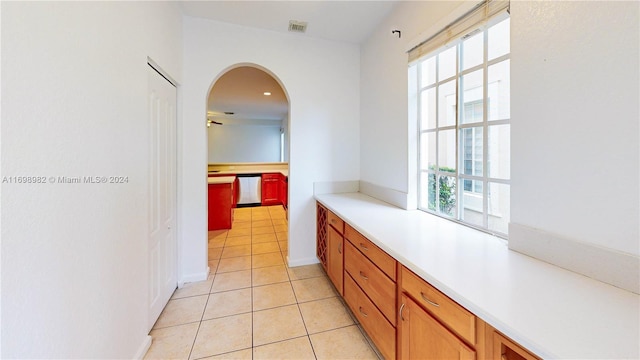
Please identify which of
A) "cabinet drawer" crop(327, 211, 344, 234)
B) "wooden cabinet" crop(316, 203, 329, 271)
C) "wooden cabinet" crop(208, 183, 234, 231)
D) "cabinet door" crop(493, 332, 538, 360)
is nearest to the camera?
"cabinet door" crop(493, 332, 538, 360)

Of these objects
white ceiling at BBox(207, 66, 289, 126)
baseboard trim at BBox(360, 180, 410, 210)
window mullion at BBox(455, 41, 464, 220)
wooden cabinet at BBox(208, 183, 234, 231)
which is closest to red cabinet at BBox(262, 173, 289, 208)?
white ceiling at BBox(207, 66, 289, 126)

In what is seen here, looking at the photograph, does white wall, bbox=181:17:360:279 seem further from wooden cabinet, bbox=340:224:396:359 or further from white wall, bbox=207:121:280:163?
white wall, bbox=207:121:280:163

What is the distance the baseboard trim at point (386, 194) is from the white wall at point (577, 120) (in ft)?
2.99

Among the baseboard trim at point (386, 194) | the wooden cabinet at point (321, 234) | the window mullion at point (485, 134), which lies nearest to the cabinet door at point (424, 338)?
the window mullion at point (485, 134)

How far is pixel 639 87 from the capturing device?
81cm

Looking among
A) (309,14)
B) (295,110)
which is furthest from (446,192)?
(309,14)

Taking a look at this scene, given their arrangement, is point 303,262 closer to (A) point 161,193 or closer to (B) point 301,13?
(A) point 161,193

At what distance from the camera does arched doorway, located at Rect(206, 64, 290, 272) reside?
3539mm

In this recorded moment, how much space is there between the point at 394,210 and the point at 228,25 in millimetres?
2445

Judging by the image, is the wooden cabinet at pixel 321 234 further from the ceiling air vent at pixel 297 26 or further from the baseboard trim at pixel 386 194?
the ceiling air vent at pixel 297 26

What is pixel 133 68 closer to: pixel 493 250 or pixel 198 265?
pixel 198 265

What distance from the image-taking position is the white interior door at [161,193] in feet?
5.67

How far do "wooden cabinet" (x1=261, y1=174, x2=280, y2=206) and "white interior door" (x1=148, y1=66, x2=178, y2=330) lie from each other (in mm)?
3992

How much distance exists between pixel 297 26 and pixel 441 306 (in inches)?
106
